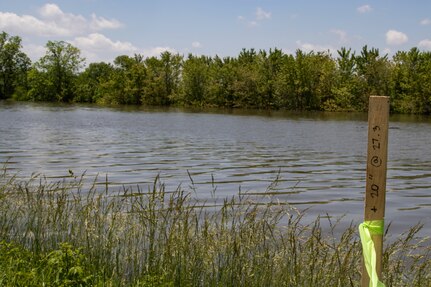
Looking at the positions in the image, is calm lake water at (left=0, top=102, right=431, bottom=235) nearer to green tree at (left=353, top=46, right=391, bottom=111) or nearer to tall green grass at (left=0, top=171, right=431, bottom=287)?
tall green grass at (left=0, top=171, right=431, bottom=287)

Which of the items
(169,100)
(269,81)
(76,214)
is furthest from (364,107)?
(76,214)

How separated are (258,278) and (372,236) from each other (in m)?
2.43

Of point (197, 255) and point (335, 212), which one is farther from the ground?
point (197, 255)

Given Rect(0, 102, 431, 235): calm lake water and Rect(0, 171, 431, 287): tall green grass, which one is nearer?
Rect(0, 171, 431, 287): tall green grass

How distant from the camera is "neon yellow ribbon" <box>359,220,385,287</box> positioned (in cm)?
426

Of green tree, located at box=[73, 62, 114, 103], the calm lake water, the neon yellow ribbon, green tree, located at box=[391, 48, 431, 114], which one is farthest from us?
green tree, located at box=[73, 62, 114, 103]

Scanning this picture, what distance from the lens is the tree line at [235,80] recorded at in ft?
314

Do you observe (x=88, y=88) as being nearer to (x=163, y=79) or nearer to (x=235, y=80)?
(x=163, y=79)

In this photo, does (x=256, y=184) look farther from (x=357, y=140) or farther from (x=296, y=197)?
(x=357, y=140)

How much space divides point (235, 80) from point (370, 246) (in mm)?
105727

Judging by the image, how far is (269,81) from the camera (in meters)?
106

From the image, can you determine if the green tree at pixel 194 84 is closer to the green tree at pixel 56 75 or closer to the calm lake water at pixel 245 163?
the green tree at pixel 56 75

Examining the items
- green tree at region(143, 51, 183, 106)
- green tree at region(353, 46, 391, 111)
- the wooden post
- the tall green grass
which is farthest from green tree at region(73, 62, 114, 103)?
the wooden post

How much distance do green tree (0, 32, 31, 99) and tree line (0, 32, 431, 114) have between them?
9.1 inches
